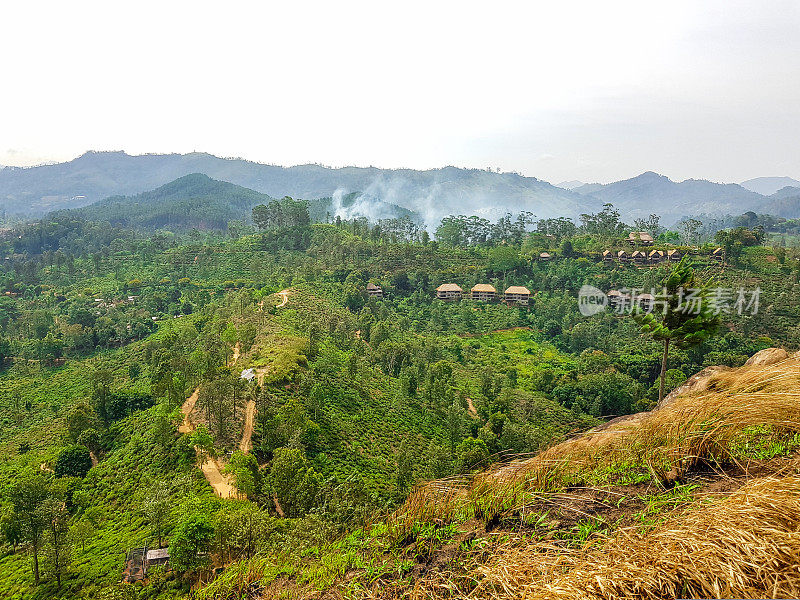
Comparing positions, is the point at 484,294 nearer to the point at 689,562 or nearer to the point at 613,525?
the point at 613,525

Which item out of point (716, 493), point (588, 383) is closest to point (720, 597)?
point (716, 493)

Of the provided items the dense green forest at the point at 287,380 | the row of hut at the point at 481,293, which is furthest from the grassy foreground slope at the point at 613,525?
the row of hut at the point at 481,293

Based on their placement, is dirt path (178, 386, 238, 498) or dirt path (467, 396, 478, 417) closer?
dirt path (178, 386, 238, 498)

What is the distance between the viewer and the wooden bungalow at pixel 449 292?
41375mm

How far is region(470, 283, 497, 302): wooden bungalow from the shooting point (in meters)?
41.4

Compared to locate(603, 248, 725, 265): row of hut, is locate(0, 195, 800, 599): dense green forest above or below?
below

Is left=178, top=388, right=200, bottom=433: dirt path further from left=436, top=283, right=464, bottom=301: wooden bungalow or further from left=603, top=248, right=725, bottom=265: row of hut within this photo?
left=603, top=248, right=725, bottom=265: row of hut

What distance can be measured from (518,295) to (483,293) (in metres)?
3.37

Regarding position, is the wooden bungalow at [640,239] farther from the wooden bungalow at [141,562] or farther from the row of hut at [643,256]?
the wooden bungalow at [141,562]

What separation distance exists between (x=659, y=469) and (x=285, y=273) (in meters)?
42.2

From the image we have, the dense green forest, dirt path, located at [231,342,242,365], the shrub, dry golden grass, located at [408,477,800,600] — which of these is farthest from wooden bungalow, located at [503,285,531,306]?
dry golden grass, located at [408,477,800,600]

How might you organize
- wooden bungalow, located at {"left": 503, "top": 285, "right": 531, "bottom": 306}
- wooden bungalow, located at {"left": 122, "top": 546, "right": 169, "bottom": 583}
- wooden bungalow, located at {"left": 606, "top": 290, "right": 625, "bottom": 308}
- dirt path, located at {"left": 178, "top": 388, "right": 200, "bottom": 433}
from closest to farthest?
wooden bungalow, located at {"left": 122, "top": 546, "right": 169, "bottom": 583}
dirt path, located at {"left": 178, "top": 388, "right": 200, "bottom": 433}
wooden bungalow, located at {"left": 606, "top": 290, "right": 625, "bottom": 308}
wooden bungalow, located at {"left": 503, "top": 285, "right": 531, "bottom": 306}

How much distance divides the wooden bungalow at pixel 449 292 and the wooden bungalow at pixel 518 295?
4749 millimetres

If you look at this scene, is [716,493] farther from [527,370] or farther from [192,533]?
[527,370]
